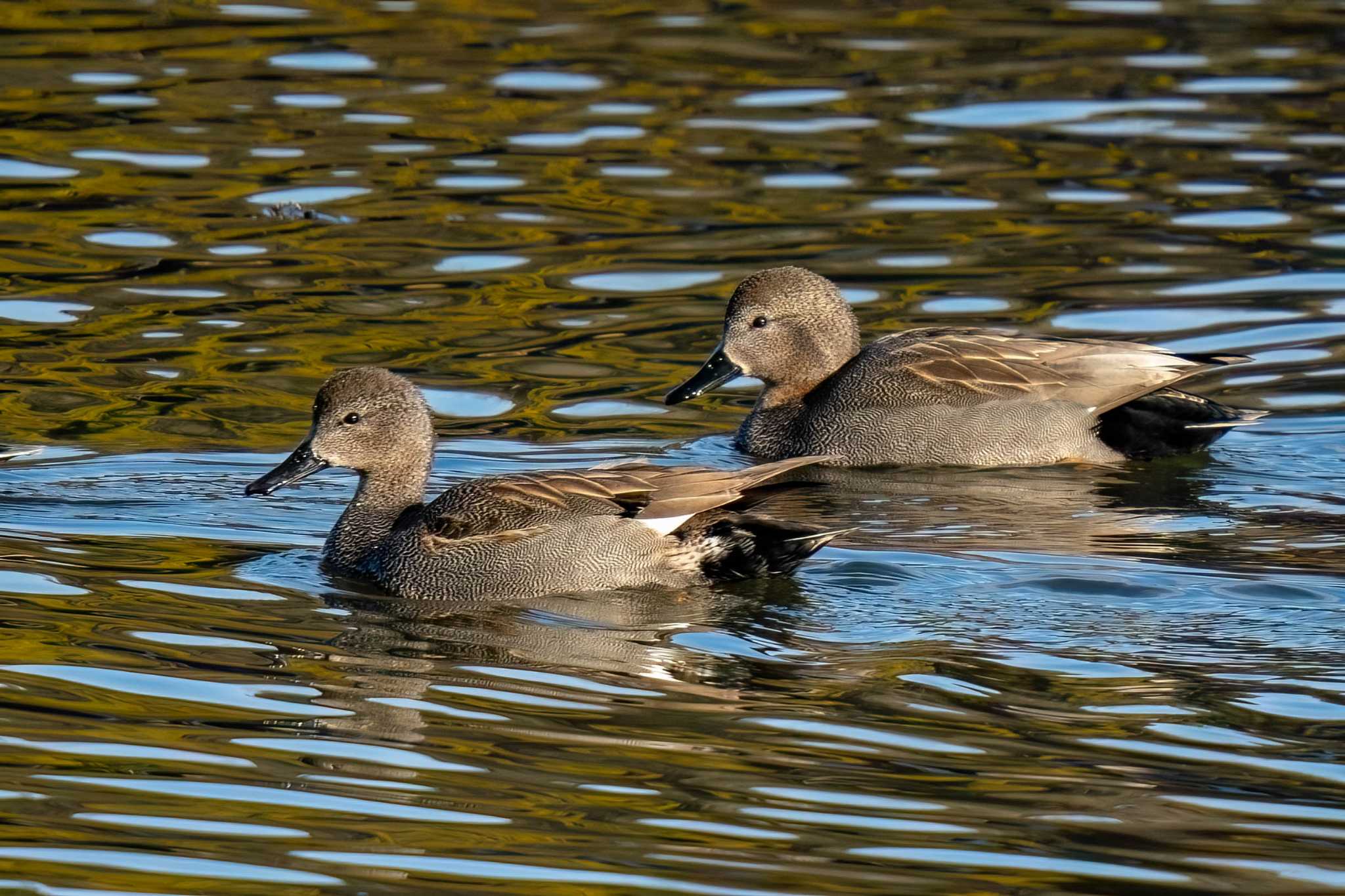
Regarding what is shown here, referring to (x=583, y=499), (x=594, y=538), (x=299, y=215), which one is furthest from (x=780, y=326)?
(x=299, y=215)

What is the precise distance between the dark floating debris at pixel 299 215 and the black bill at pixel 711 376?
11.4 feet

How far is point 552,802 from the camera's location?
6188mm

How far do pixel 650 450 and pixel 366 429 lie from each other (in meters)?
2.06

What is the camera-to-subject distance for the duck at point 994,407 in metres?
10.9

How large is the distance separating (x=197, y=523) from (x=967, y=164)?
7271mm

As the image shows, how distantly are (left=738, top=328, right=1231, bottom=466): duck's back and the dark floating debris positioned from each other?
4068 millimetres

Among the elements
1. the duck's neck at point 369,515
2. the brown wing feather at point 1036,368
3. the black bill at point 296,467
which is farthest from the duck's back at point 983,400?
the black bill at point 296,467

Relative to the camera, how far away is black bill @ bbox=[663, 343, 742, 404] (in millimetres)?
11445

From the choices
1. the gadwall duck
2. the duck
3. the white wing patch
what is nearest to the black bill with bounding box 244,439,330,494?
the gadwall duck

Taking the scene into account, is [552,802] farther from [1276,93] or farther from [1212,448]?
[1276,93]

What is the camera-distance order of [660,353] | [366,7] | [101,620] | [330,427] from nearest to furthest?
[101,620] < [330,427] < [660,353] < [366,7]

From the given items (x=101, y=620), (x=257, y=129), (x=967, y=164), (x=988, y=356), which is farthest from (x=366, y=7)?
(x=101, y=620)

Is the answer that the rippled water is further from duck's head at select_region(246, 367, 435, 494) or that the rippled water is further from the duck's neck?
duck's head at select_region(246, 367, 435, 494)

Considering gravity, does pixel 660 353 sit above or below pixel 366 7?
below
